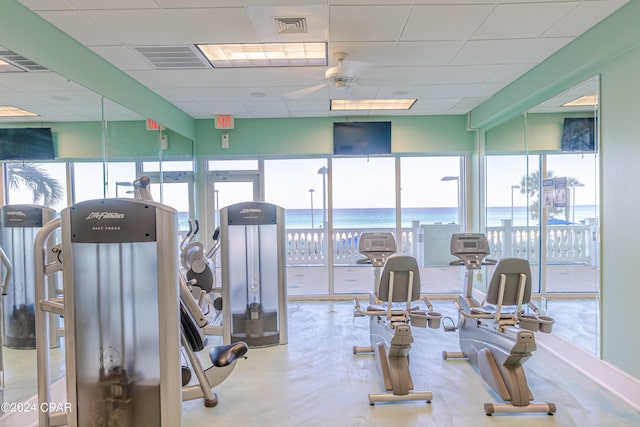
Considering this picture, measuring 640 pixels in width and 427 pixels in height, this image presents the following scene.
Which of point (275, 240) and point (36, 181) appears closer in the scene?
point (36, 181)

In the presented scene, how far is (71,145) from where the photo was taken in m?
3.15

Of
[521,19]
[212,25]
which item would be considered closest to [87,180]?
[212,25]

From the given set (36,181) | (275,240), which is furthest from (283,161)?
(36,181)

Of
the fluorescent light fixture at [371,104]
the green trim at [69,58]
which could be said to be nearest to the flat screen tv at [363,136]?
the fluorescent light fixture at [371,104]

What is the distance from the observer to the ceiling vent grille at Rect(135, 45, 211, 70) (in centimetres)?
319

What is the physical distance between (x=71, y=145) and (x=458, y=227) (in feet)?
18.2

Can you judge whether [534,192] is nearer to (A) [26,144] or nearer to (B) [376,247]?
(B) [376,247]

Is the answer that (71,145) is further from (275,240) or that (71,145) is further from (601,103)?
(601,103)

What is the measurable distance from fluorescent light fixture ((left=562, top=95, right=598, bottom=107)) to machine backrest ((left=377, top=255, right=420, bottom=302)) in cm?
209

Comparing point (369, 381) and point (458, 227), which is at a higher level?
point (458, 227)

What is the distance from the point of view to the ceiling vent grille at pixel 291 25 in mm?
2730

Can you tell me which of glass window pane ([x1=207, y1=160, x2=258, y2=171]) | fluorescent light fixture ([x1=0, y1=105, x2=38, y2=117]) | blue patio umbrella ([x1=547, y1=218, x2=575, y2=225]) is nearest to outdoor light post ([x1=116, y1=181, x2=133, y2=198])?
fluorescent light fixture ([x1=0, y1=105, x2=38, y2=117])

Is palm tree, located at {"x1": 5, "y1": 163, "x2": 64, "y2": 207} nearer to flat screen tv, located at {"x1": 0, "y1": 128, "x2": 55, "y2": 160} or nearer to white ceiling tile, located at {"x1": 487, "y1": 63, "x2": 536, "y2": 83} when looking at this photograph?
flat screen tv, located at {"x1": 0, "y1": 128, "x2": 55, "y2": 160}

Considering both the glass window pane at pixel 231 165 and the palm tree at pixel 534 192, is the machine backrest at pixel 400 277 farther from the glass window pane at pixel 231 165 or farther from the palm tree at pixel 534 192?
the glass window pane at pixel 231 165
